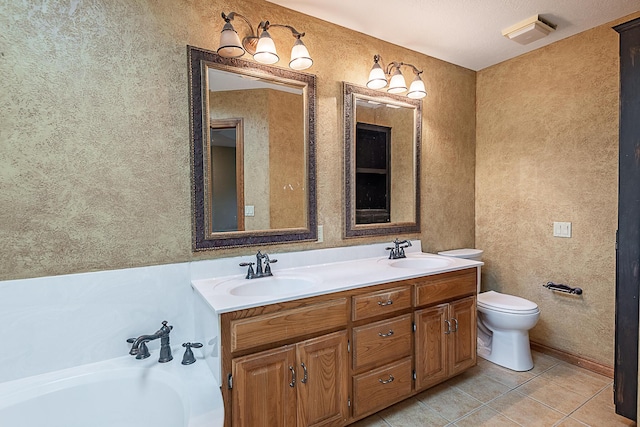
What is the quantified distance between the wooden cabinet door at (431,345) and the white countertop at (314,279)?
0.89 feet

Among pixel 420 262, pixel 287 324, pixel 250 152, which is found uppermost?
pixel 250 152

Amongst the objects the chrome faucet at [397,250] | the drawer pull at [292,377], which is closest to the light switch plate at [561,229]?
the chrome faucet at [397,250]

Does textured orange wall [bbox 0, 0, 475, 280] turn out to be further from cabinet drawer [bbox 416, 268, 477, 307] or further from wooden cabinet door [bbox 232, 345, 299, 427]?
cabinet drawer [bbox 416, 268, 477, 307]

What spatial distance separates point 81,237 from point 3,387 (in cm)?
67

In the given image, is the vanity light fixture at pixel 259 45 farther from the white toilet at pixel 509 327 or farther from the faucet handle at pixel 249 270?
the white toilet at pixel 509 327

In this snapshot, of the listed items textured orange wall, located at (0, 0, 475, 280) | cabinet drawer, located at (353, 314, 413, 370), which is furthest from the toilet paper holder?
textured orange wall, located at (0, 0, 475, 280)

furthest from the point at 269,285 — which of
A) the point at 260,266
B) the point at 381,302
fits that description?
the point at 381,302

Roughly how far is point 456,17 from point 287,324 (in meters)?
2.24

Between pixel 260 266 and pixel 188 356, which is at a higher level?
pixel 260 266

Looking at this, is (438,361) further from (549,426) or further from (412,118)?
(412,118)

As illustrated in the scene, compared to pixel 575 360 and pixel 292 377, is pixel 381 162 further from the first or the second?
pixel 575 360

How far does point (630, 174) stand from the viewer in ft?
5.65

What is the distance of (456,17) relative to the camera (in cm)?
216

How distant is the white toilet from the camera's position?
233cm
